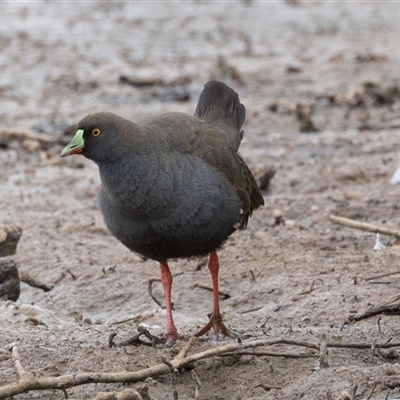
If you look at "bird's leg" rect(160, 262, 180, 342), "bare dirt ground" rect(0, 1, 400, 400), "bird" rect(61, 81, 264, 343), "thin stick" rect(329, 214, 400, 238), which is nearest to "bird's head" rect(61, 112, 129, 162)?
"bird" rect(61, 81, 264, 343)

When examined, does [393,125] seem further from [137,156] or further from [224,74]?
[137,156]

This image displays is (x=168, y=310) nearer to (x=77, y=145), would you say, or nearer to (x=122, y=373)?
(x=77, y=145)

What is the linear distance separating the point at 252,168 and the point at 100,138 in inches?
163

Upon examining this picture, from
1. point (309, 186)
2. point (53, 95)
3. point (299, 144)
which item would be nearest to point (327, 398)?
point (309, 186)

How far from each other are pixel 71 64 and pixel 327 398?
1193 centimetres

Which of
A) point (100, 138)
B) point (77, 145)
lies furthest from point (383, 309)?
point (77, 145)

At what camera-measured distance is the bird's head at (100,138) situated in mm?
5523

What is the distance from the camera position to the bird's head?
5523 mm

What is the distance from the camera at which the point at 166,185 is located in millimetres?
5359

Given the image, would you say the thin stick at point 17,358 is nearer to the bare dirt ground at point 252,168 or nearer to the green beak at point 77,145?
the bare dirt ground at point 252,168

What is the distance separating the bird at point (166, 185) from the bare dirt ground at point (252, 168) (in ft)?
1.87

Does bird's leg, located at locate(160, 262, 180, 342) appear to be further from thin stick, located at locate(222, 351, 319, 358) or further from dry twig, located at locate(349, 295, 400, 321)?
dry twig, located at locate(349, 295, 400, 321)

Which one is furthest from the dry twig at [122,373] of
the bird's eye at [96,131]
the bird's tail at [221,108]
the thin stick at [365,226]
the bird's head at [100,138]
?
the thin stick at [365,226]

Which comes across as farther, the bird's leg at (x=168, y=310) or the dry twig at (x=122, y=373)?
the bird's leg at (x=168, y=310)
